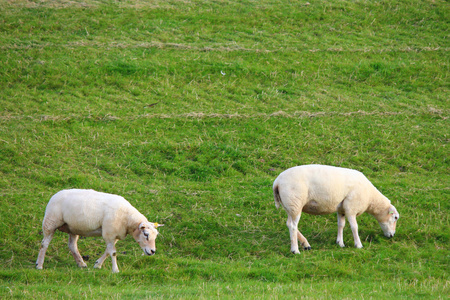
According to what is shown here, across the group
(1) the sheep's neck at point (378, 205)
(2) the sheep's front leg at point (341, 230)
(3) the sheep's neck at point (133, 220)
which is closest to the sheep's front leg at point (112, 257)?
(3) the sheep's neck at point (133, 220)

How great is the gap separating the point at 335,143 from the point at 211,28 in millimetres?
12597

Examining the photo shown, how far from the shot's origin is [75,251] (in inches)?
446

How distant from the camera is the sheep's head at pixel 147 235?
10938 mm

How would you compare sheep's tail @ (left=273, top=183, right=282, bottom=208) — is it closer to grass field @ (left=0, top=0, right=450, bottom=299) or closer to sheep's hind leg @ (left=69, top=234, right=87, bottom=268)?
grass field @ (left=0, top=0, right=450, bottom=299)

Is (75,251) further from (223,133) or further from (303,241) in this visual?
(223,133)

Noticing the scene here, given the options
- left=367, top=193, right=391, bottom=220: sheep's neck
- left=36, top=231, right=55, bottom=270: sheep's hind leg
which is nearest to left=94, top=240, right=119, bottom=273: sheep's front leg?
left=36, top=231, right=55, bottom=270: sheep's hind leg

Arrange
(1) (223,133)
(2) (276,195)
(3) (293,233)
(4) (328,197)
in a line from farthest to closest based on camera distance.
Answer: (1) (223,133) → (2) (276,195) → (4) (328,197) → (3) (293,233)

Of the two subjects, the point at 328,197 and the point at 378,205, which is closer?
the point at 328,197

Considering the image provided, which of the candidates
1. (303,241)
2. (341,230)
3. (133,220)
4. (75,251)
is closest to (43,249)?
(75,251)

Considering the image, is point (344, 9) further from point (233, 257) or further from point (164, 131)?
point (233, 257)

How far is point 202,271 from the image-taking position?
10812mm

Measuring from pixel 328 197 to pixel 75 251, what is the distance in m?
5.88

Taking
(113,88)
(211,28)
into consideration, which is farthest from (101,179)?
(211,28)

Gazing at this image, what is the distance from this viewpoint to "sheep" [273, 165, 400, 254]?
39.1ft
